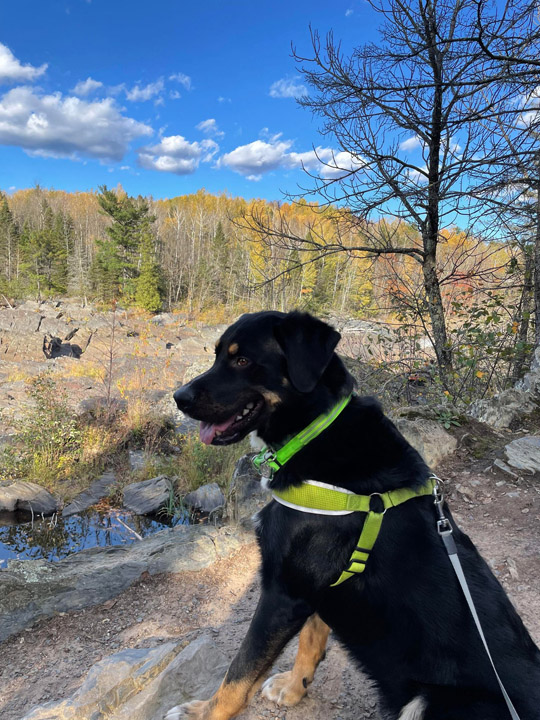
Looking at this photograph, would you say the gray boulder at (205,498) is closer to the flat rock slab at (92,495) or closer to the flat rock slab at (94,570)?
the flat rock slab at (92,495)

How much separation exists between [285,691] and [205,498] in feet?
22.3

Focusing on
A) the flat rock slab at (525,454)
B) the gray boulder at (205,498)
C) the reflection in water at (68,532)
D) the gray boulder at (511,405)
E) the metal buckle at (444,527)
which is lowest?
the reflection in water at (68,532)

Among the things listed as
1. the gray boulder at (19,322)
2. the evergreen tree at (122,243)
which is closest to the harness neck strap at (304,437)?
the gray boulder at (19,322)

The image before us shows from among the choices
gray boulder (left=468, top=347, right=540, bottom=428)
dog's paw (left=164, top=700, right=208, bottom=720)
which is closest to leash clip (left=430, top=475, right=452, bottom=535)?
dog's paw (left=164, top=700, right=208, bottom=720)

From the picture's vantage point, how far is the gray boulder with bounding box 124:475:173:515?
9.31 m

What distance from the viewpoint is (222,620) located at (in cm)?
391

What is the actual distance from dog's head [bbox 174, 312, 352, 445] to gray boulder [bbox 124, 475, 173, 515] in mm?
7296

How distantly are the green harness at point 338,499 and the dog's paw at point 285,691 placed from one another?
97cm

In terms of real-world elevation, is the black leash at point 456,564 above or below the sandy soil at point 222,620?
above

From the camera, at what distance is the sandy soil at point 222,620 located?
8.70 ft

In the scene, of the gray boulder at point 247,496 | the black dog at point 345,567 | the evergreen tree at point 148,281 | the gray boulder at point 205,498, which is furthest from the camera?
the evergreen tree at point 148,281

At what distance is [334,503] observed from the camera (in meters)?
1.96

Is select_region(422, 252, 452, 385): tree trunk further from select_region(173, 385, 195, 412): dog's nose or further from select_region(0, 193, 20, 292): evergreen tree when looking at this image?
select_region(0, 193, 20, 292): evergreen tree

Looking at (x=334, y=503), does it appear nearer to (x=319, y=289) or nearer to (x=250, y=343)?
(x=250, y=343)
